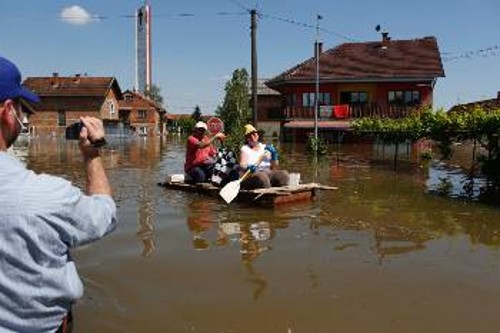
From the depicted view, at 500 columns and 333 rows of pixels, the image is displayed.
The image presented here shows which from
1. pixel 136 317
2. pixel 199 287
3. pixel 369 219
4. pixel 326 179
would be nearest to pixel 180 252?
pixel 199 287

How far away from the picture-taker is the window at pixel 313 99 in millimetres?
42531

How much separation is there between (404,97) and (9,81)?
40.4 metres

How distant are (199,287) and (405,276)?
222 cm

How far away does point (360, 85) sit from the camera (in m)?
41.9

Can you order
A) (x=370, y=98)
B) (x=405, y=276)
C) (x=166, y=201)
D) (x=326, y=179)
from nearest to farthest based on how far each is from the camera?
(x=405, y=276)
(x=166, y=201)
(x=326, y=179)
(x=370, y=98)

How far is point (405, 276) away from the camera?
699 centimetres

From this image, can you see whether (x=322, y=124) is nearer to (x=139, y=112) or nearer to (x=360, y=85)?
(x=360, y=85)

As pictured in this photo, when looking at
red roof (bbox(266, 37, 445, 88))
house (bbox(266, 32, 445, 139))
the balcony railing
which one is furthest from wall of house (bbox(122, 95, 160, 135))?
the balcony railing

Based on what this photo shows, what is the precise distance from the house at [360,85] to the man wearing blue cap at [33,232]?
37754mm

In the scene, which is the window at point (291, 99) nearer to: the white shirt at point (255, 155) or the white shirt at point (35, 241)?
the white shirt at point (255, 155)

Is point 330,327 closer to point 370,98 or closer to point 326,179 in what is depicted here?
point 326,179

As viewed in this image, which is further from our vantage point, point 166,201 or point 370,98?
point 370,98

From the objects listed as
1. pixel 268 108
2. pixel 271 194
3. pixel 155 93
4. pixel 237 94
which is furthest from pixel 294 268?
pixel 155 93

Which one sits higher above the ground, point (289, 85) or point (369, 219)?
point (289, 85)
